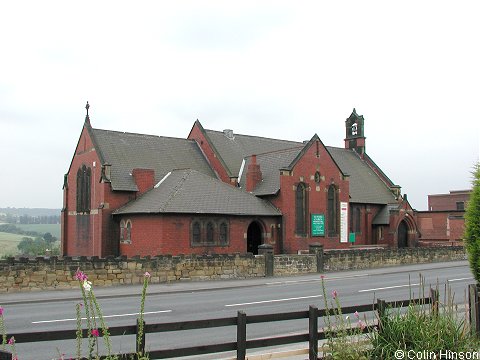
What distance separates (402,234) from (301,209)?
50.9 ft

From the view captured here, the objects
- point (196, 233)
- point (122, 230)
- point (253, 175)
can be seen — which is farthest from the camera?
point (253, 175)

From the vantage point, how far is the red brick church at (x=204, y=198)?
1368 inches

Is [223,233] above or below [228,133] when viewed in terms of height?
below

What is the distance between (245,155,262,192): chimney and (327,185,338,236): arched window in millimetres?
6247

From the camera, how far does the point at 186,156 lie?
1748 inches

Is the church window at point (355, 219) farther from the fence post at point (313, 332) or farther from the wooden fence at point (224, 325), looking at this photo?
the fence post at point (313, 332)

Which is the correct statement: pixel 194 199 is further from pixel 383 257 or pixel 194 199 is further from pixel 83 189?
pixel 383 257

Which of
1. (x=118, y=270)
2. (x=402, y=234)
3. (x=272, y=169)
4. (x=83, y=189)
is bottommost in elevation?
(x=118, y=270)

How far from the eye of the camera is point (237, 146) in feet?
155

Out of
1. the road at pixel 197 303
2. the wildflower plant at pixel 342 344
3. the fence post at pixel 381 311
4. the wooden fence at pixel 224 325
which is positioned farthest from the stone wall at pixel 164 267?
the fence post at pixel 381 311

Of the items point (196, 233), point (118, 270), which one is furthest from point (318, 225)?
point (118, 270)

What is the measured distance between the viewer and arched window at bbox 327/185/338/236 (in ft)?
143

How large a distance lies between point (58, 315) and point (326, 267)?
2123 cm

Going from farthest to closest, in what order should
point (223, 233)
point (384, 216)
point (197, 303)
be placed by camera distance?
point (384, 216) → point (223, 233) → point (197, 303)
